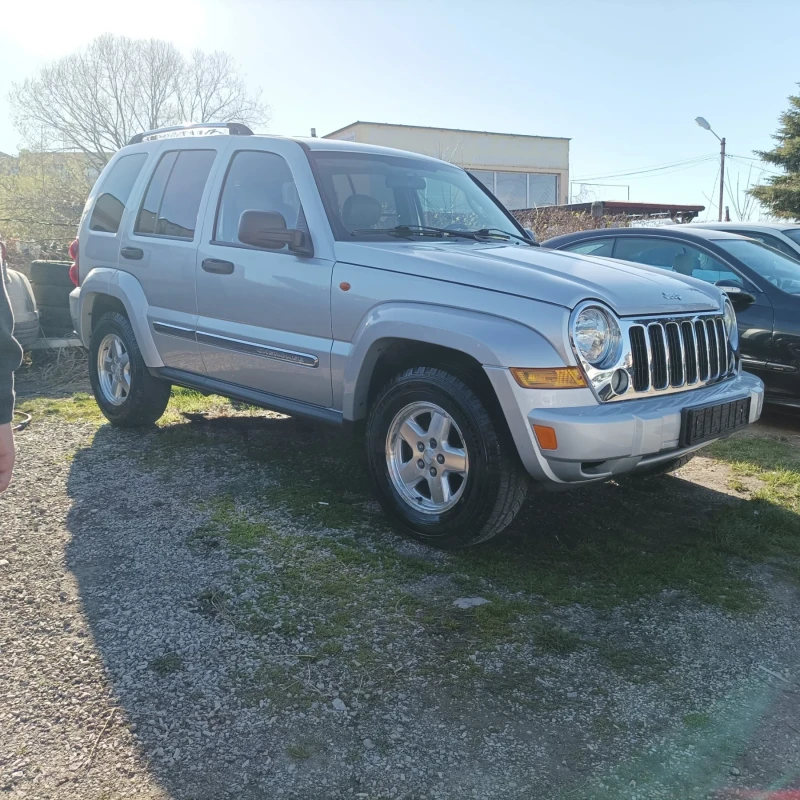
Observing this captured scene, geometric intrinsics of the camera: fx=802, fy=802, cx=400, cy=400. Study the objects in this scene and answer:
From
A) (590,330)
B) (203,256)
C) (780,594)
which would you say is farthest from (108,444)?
(780,594)

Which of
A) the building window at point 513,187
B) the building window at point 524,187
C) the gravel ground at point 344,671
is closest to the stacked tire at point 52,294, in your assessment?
the gravel ground at point 344,671

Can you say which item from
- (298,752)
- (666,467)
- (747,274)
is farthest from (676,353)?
(747,274)

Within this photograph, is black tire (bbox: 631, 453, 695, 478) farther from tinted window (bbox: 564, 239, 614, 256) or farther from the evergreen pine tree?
the evergreen pine tree

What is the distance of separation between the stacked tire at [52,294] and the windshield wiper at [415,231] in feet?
18.0

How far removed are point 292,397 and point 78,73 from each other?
115 ft

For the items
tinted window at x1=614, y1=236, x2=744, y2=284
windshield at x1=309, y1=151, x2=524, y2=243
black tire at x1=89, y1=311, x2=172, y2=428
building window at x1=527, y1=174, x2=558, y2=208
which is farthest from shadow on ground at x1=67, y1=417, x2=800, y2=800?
building window at x1=527, y1=174, x2=558, y2=208

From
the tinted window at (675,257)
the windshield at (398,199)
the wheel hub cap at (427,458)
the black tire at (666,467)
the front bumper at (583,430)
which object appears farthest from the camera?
the tinted window at (675,257)

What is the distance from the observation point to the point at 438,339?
Result: 3.62m

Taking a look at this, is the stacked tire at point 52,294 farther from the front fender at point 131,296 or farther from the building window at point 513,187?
the building window at point 513,187

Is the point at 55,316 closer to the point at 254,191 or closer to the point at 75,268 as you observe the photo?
the point at 75,268

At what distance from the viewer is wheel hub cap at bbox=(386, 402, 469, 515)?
373 centimetres

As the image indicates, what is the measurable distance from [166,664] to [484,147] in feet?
109

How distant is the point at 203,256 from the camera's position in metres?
4.91

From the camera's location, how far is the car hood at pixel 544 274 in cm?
352
